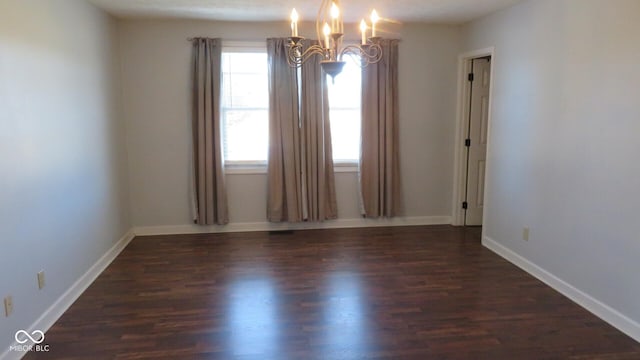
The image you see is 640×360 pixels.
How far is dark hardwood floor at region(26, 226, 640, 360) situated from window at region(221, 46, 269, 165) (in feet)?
3.92

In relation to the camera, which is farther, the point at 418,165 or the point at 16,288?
the point at 418,165

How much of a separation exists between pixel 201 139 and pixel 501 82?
3325 mm

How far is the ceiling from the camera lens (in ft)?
13.5

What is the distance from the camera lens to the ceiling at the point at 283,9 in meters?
4.13

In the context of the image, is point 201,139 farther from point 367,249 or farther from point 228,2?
point 367,249

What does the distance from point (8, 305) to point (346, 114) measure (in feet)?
12.9

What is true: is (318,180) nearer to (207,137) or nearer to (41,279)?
(207,137)

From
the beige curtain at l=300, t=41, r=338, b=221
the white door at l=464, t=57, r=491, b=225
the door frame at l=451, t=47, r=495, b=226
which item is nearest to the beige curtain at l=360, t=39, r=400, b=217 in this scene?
the beige curtain at l=300, t=41, r=338, b=221

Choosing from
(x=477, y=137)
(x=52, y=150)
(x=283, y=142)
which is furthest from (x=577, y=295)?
(x=52, y=150)

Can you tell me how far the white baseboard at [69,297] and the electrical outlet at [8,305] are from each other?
0.20 m

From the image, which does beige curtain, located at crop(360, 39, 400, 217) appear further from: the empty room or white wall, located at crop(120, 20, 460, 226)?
white wall, located at crop(120, 20, 460, 226)

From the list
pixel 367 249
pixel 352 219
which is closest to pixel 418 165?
pixel 352 219

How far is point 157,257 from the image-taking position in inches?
180

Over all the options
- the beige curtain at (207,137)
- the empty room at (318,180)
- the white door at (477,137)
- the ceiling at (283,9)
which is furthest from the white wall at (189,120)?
the ceiling at (283,9)
